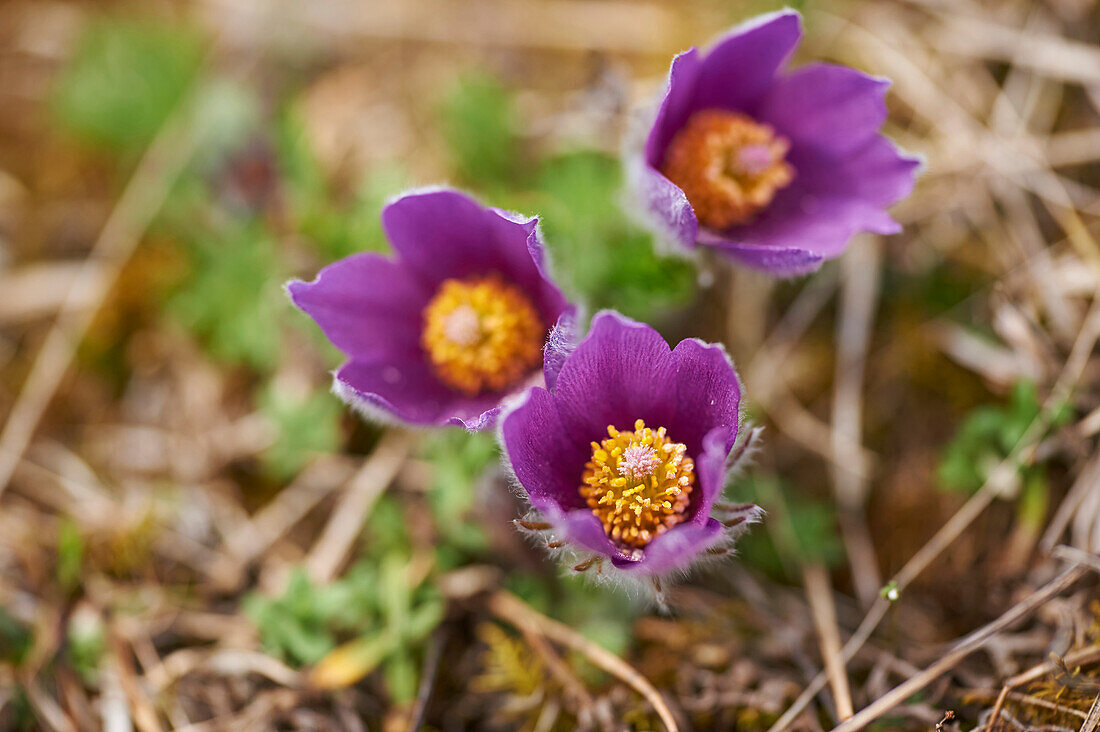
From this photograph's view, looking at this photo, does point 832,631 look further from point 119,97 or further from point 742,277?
point 119,97

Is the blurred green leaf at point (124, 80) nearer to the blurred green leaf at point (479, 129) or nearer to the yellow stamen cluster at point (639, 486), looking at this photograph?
the blurred green leaf at point (479, 129)

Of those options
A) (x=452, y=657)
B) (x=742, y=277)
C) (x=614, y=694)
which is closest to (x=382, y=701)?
(x=452, y=657)

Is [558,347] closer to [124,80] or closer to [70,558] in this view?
[70,558]

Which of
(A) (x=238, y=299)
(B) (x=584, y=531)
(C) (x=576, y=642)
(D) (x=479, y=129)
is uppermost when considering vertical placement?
(D) (x=479, y=129)

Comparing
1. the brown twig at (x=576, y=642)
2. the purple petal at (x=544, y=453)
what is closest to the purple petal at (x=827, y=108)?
the purple petal at (x=544, y=453)

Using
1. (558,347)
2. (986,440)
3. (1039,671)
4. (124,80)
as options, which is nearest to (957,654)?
(1039,671)
